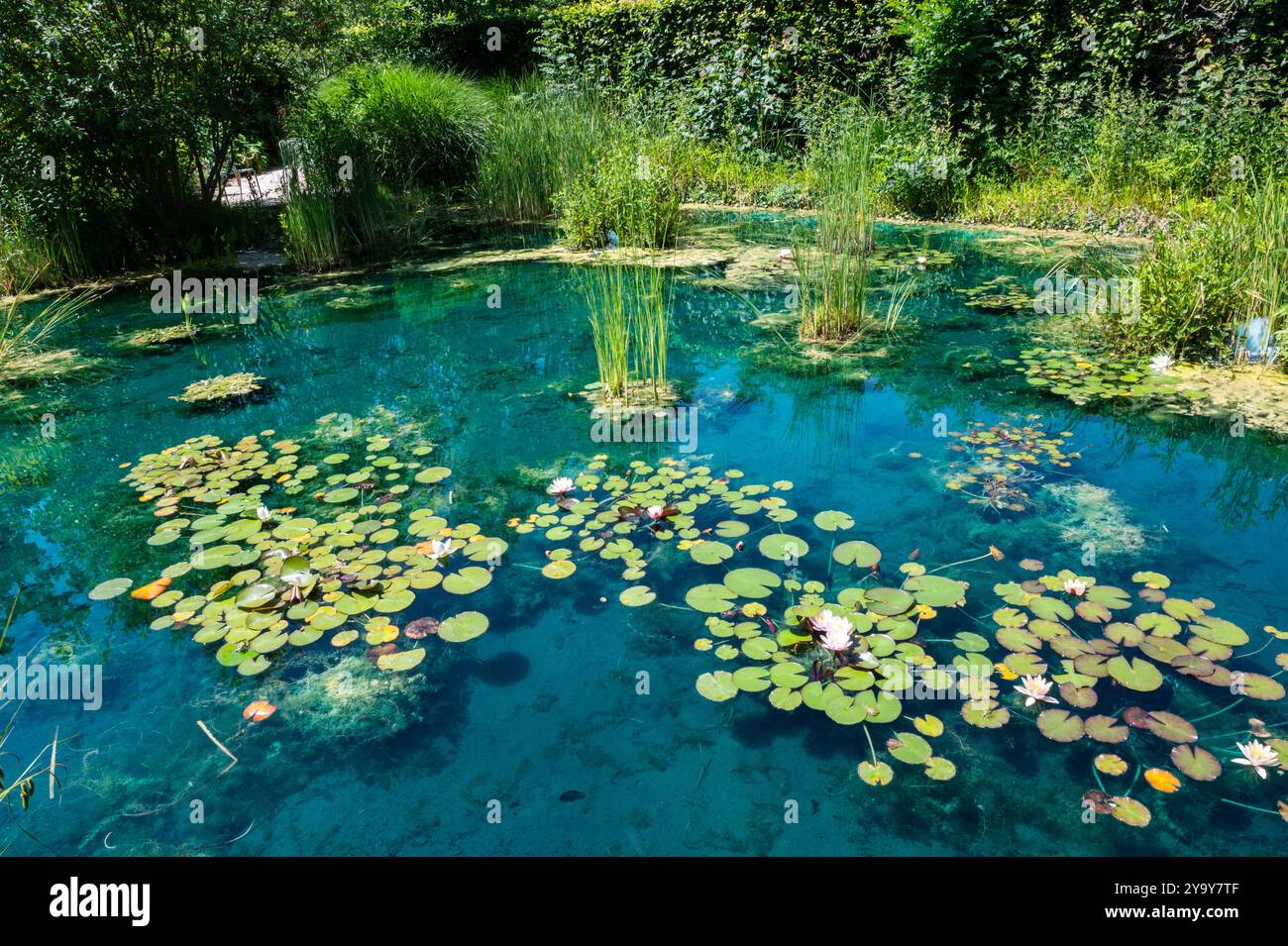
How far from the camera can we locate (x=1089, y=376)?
13.0 ft

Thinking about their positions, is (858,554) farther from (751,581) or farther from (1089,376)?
(1089,376)

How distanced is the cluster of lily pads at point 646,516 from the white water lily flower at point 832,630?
22.6 inches

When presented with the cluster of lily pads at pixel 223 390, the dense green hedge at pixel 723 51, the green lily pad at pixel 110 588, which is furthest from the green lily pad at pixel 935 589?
the dense green hedge at pixel 723 51

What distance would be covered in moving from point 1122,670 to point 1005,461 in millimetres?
1340

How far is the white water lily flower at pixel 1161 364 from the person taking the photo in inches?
151

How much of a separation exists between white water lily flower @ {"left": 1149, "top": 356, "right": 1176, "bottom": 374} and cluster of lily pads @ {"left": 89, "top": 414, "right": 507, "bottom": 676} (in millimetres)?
3319

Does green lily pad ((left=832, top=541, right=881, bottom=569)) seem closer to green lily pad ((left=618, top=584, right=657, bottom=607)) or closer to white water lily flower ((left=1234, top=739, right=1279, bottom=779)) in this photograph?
green lily pad ((left=618, top=584, right=657, bottom=607))

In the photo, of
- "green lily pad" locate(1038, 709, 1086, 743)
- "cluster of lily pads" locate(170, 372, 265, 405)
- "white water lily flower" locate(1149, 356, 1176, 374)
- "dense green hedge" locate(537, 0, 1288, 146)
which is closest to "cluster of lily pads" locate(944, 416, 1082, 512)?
"white water lily flower" locate(1149, 356, 1176, 374)

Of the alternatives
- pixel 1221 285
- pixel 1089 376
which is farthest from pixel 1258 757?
pixel 1221 285

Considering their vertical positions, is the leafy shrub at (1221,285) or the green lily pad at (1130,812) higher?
the leafy shrub at (1221,285)

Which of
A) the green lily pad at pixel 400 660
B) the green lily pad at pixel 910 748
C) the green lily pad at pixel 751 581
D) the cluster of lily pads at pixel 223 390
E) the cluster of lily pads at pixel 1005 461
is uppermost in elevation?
the cluster of lily pads at pixel 223 390

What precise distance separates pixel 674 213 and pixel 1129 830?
5.86m

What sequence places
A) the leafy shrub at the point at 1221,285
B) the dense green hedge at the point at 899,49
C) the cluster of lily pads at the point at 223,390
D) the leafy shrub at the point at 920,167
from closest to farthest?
the leafy shrub at the point at 1221,285, the cluster of lily pads at the point at 223,390, the dense green hedge at the point at 899,49, the leafy shrub at the point at 920,167

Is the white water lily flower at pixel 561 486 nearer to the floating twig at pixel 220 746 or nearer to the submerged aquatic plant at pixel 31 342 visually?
the floating twig at pixel 220 746
